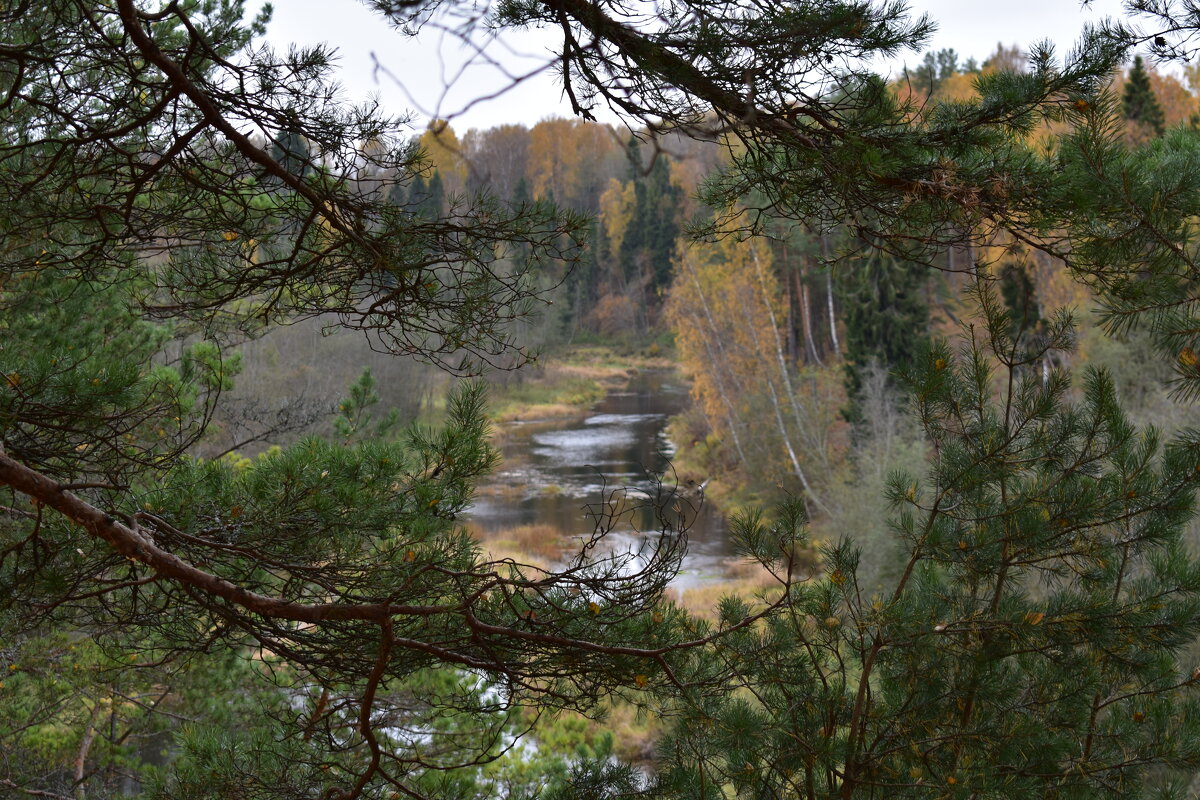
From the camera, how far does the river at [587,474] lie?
45.6ft

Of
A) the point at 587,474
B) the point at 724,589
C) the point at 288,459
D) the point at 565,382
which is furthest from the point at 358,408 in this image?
the point at 565,382

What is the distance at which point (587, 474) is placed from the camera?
1731 cm

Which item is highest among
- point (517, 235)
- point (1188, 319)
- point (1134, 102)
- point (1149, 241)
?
point (1134, 102)

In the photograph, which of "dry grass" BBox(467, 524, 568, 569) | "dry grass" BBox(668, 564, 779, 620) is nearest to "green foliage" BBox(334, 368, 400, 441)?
"dry grass" BBox(668, 564, 779, 620)

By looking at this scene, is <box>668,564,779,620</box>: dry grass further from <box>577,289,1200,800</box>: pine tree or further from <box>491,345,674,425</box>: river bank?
<box>491,345,674,425</box>: river bank

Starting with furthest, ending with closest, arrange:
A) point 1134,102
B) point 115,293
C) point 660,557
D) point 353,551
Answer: point 1134,102, point 115,293, point 353,551, point 660,557

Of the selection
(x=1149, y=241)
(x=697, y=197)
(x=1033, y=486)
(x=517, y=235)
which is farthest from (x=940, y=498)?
(x=517, y=235)

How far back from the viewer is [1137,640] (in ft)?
8.91

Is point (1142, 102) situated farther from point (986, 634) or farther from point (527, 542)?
point (986, 634)

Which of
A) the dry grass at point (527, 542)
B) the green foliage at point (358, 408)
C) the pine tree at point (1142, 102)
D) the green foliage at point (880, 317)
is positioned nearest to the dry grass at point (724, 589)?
the dry grass at point (527, 542)

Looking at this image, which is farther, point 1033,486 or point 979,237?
point 1033,486

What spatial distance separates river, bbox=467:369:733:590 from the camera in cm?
1391

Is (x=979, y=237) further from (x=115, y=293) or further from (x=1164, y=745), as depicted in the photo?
(x=115, y=293)

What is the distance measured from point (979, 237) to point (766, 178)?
1.66 ft
